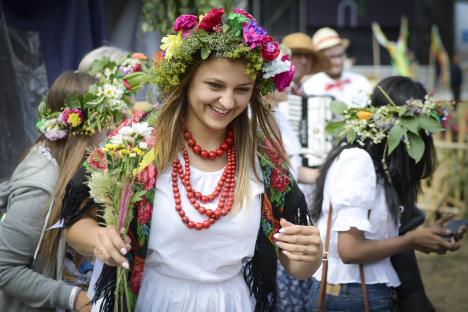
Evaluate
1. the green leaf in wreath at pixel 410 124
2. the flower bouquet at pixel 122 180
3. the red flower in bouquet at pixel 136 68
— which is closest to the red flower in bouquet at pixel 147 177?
the flower bouquet at pixel 122 180

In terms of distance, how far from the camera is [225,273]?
93.8 inches

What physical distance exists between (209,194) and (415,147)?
114cm

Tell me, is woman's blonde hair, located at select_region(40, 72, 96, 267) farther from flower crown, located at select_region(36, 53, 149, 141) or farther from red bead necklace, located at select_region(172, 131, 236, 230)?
red bead necklace, located at select_region(172, 131, 236, 230)

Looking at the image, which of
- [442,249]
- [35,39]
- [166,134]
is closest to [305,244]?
[166,134]

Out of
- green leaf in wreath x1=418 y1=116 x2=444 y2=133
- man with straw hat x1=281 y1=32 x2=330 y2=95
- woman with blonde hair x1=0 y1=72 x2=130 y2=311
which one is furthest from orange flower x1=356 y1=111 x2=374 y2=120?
man with straw hat x1=281 y1=32 x2=330 y2=95

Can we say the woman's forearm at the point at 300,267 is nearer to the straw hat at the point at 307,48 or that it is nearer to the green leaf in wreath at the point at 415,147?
the green leaf in wreath at the point at 415,147

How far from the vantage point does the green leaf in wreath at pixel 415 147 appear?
9.79ft

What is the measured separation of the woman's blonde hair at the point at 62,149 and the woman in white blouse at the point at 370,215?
1.14 metres

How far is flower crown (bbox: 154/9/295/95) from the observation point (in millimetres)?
2279

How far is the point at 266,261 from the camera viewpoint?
2414mm

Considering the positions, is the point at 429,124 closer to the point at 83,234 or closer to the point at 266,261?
the point at 266,261

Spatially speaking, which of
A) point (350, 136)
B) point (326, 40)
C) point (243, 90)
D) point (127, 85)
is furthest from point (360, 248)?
point (326, 40)

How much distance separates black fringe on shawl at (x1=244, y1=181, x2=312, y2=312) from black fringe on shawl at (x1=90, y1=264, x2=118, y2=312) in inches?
19.4

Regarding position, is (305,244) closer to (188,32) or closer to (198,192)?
(198,192)
